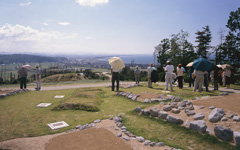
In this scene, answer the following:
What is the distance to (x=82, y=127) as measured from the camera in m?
6.09

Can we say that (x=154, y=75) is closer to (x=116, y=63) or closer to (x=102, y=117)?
(x=116, y=63)

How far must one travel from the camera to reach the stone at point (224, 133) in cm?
460

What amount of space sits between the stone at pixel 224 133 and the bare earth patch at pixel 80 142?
1.60 m

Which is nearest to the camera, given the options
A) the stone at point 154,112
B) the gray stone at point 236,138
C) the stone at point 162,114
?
the gray stone at point 236,138

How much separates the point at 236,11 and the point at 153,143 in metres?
26.5

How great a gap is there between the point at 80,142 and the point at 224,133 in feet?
13.7

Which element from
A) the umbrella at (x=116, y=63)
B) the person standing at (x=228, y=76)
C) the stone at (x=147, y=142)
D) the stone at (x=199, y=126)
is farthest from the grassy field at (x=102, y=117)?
the person standing at (x=228, y=76)

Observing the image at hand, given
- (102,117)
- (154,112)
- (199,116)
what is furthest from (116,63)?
(199,116)

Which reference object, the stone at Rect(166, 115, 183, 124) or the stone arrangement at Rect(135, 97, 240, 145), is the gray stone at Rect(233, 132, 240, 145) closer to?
the stone arrangement at Rect(135, 97, 240, 145)

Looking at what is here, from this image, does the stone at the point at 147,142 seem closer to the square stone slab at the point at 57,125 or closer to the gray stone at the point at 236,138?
the gray stone at the point at 236,138

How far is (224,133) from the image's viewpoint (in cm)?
466

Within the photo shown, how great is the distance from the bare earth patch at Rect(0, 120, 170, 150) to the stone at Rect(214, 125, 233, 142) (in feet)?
5.24

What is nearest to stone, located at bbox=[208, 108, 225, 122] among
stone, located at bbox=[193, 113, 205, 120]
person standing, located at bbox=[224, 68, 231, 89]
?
stone, located at bbox=[193, 113, 205, 120]

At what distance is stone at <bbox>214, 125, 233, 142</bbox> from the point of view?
4.60 m
